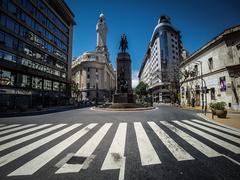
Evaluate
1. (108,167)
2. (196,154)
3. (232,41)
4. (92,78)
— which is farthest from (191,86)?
(92,78)

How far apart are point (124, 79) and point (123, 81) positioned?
2.86 ft

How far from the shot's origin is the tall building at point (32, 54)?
23844 millimetres

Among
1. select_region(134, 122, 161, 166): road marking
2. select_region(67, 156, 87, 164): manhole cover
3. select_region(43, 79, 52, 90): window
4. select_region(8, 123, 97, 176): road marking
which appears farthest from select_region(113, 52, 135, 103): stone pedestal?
select_region(43, 79, 52, 90): window

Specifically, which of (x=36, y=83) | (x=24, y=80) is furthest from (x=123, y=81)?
(x=36, y=83)

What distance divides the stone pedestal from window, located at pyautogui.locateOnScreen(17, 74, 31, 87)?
22159mm

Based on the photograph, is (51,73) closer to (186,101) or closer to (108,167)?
(108,167)

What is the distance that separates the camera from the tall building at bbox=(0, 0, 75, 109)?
23844mm

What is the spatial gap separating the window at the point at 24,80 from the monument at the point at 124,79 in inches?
872

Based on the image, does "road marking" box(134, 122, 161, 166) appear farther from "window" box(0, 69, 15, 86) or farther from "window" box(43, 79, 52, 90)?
"window" box(43, 79, 52, 90)

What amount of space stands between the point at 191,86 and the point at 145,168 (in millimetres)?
36500

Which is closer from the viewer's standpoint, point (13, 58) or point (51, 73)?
point (13, 58)

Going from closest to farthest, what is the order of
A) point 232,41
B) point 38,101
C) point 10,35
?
point 232,41, point 10,35, point 38,101

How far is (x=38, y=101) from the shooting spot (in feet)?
105

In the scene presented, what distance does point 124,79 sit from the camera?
24.6 metres
